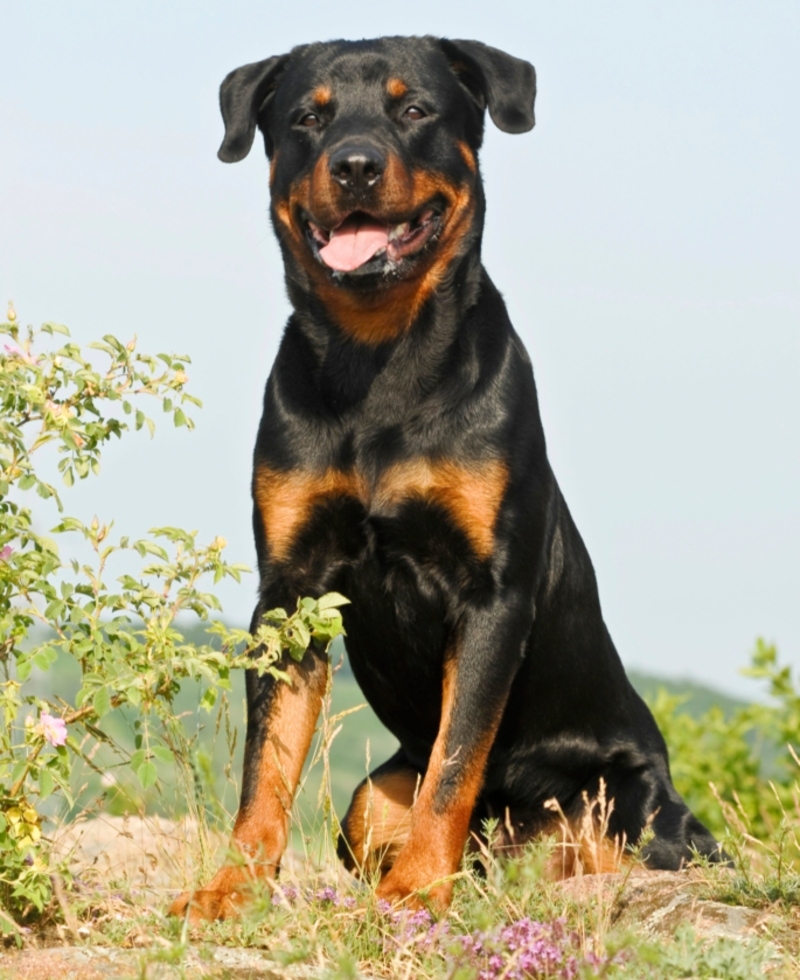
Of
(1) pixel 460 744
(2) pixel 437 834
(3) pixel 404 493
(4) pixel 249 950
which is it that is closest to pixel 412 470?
(3) pixel 404 493

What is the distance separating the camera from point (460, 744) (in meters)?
3.96

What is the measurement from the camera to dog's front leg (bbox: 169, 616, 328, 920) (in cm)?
385

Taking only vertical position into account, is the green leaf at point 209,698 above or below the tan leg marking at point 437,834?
above

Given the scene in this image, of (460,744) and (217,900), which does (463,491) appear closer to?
(460,744)

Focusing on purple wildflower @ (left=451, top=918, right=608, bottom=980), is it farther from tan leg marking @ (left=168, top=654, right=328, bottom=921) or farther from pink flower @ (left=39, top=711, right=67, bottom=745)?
pink flower @ (left=39, top=711, right=67, bottom=745)

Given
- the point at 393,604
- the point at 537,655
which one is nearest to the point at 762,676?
the point at 537,655

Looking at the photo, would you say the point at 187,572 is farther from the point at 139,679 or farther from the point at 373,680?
the point at 373,680

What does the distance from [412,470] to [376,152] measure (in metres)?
0.97

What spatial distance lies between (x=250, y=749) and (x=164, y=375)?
1.18 m

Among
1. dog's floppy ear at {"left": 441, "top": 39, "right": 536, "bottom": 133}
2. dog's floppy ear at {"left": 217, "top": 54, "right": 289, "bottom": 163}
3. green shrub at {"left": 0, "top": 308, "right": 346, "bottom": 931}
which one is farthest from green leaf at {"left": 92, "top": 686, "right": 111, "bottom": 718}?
dog's floppy ear at {"left": 441, "top": 39, "right": 536, "bottom": 133}

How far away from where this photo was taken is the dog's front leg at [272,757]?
3848 mm

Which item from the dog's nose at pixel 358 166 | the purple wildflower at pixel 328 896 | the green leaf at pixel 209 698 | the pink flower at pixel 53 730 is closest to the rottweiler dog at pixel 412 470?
the dog's nose at pixel 358 166

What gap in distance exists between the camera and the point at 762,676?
25.7 ft

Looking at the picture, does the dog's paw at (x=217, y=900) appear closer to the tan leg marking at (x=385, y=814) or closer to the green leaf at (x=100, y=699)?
the green leaf at (x=100, y=699)
